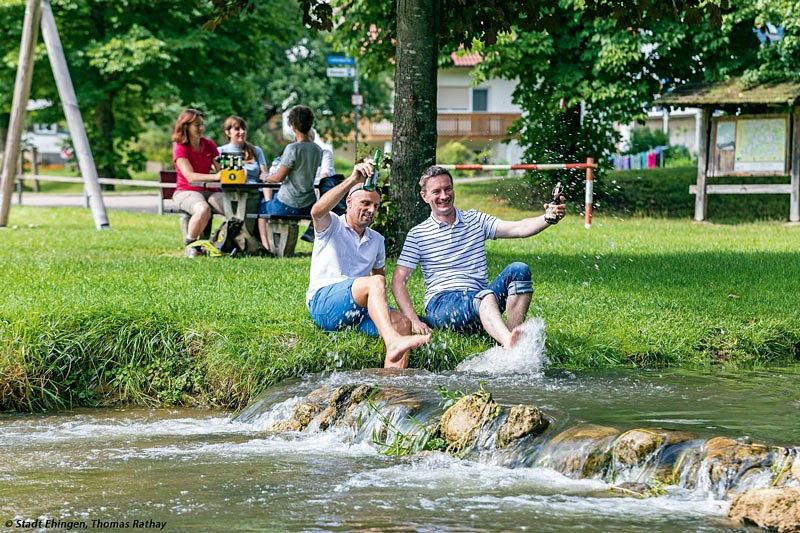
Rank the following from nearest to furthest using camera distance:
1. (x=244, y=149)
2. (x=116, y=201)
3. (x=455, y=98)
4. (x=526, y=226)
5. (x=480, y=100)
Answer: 1. (x=526, y=226)
2. (x=244, y=149)
3. (x=116, y=201)
4. (x=455, y=98)
5. (x=480, y=100)

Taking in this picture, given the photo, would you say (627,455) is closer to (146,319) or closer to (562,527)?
(562,527)

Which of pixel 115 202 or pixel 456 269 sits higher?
pixel 456 269

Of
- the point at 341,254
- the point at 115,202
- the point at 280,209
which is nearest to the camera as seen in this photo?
the point at 341,254

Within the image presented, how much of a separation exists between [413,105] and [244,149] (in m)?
3.07

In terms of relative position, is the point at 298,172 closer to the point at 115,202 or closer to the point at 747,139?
the point at 747,139

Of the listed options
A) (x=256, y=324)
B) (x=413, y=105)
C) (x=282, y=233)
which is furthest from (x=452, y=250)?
(x=282, y=233)

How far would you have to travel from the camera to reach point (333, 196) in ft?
28.3

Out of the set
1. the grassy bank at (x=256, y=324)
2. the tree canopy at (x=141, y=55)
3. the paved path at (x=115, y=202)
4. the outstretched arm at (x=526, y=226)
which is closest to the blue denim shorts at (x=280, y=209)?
the grassy bank at (x=256, y=324)

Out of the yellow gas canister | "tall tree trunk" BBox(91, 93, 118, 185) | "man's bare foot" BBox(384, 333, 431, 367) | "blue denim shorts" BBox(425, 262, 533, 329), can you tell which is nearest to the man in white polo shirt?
"man's bare foot" BBox(384, 333, 431, 367)

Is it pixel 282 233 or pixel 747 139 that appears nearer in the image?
pixel 282 233

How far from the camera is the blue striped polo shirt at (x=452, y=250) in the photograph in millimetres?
9336

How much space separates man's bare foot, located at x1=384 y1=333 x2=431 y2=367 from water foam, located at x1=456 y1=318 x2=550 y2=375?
0.54 meters

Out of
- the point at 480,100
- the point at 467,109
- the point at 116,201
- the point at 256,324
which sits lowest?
the point at 116,201

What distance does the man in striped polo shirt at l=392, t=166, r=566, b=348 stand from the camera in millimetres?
9039
